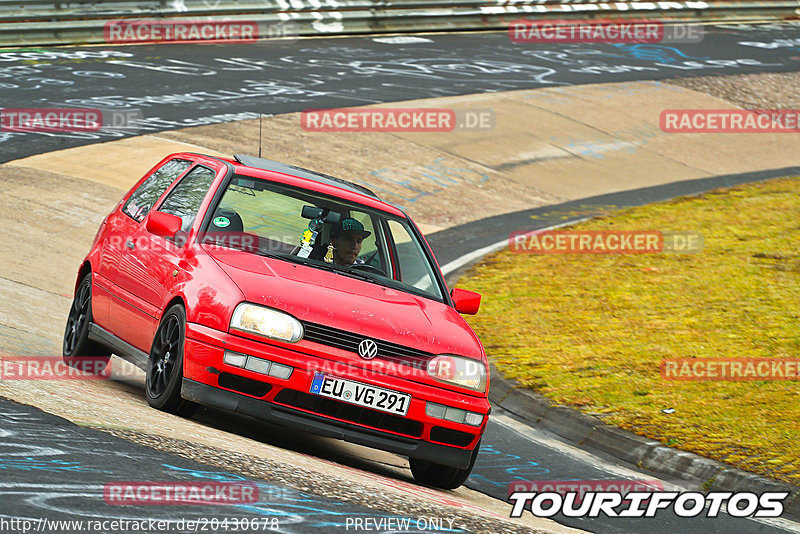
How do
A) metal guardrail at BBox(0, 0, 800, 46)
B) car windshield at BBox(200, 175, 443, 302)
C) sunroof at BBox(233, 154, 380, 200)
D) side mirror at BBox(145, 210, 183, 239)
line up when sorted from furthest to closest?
metal guardrail at BBox(0, 0, 800, 46) < sunroof at BBox(233, 154, 380, 200) < car windshield at BBox(200, 175, 443, 302) < side mirror at BBox(145, 210, 183, 239)

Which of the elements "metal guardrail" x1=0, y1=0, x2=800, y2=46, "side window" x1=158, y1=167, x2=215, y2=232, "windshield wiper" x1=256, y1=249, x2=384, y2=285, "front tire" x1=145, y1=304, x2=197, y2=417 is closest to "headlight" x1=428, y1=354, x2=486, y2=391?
"windshield wiper" x1=256, y1=249, x2=384, y2=285

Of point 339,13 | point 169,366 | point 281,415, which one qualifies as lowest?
point 281,415

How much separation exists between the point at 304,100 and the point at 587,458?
552 inches

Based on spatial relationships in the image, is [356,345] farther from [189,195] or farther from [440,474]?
[189,195]

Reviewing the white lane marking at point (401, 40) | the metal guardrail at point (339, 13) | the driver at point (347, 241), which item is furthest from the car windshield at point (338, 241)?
the white lane marking at point (401, 40)

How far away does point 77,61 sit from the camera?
22.9 metres

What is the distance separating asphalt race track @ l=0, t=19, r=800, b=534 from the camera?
502 centimetres

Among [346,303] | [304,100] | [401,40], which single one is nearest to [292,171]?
[346,303]

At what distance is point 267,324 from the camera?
619cm

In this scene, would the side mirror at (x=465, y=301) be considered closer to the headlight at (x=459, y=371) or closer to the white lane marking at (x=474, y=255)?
the headlight at (x=459, y=371)

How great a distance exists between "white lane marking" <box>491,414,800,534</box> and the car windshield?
1.71 m

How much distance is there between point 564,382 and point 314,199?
10.3 ft

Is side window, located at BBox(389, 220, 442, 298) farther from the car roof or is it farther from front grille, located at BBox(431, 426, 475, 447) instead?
front grille, located at BBox(431, 426, 475, 447)

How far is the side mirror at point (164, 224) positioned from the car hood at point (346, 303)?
0.26 meters
